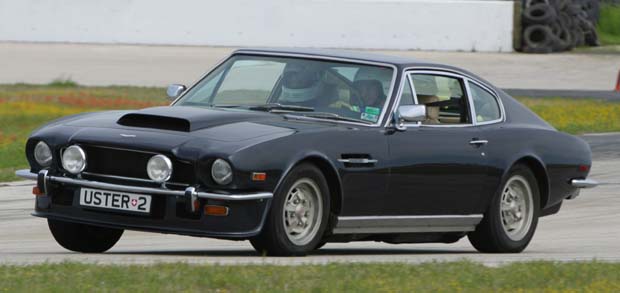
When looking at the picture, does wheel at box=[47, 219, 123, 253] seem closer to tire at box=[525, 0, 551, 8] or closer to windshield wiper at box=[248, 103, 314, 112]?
windshield wiper at box=[248, 103, 314, 112]

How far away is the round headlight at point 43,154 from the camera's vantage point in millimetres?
8242

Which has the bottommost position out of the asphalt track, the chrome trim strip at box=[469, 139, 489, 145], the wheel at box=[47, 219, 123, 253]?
the asphalt track

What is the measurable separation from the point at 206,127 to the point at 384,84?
4.78 ft

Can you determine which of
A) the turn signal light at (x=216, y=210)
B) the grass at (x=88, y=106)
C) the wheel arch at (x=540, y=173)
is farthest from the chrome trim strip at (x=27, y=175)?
the grass at (x=88, y=106)

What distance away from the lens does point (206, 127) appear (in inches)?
315

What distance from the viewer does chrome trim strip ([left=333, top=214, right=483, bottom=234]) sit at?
841cm

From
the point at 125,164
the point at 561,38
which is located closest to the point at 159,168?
the point at 125,164

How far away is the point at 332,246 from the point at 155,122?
7.73 ft

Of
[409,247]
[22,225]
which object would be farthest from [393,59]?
[22,225]

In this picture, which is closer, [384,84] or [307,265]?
[307,265]

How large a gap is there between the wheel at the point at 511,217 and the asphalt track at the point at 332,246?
123mm

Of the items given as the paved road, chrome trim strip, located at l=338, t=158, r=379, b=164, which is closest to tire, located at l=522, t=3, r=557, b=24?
the paved road

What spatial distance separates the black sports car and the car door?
1 cm

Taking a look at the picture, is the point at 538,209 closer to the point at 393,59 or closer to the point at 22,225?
the point at 393,59
